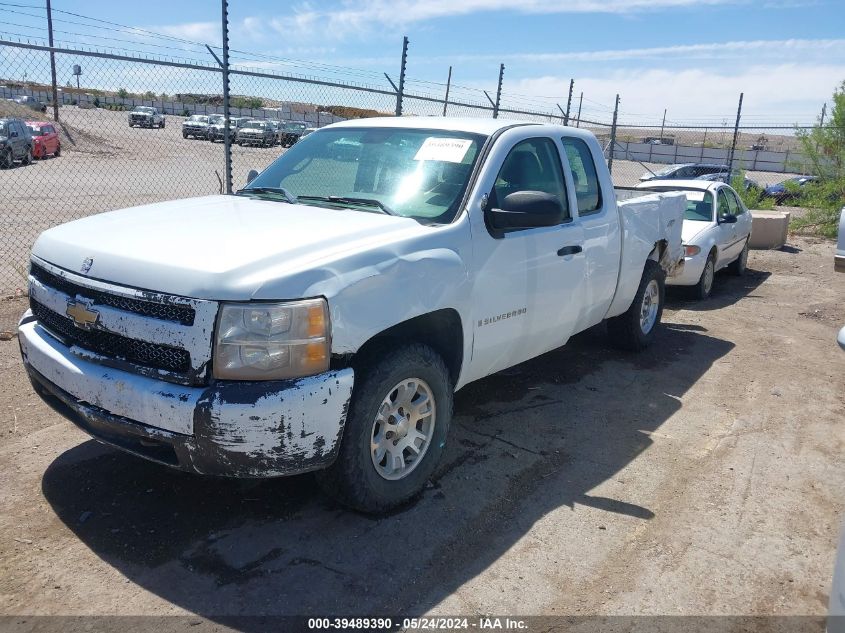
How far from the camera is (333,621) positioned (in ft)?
9.45

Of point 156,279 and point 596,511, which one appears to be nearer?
point 156,279

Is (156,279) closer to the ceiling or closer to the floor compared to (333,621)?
closer to the ceiling

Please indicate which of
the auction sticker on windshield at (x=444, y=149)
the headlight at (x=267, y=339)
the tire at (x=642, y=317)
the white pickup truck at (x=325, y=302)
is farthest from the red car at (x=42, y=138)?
the headlight at (x=267, y=339)

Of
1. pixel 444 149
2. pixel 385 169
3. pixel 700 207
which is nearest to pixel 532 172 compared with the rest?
pixel 444 149

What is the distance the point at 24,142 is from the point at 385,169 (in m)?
22.3

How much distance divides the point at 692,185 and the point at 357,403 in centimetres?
884

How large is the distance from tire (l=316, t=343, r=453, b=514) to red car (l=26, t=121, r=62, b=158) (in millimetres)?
24614

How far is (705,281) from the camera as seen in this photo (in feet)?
31.5

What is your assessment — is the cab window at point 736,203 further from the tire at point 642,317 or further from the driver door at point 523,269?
the driver door at point 523,269

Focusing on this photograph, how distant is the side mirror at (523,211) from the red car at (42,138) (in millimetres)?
24384

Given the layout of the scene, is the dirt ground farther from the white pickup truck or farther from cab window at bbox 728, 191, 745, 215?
cab window at bbox 728, 191, 745, 215

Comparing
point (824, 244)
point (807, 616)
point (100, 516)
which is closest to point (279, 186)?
point (100, 516)

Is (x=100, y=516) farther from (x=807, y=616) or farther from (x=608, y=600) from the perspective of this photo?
(x=807, y=616)

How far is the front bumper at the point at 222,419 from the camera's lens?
2.97m
